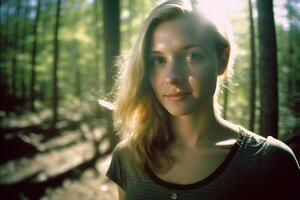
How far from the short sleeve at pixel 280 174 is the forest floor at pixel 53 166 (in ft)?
11.4

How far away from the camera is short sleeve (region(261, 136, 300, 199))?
75.4 inches

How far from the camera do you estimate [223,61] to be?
226 centimetres

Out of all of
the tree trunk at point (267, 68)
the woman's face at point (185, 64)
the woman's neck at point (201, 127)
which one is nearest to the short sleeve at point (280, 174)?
the woman's neck at point (201, 127)

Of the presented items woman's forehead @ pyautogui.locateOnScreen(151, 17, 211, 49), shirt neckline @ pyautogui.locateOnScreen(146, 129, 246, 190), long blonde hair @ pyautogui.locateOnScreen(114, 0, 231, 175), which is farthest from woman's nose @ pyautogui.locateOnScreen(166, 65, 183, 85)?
shirt neckline @ pyautogui.locateOnScreen(146, 129, 246, 190)

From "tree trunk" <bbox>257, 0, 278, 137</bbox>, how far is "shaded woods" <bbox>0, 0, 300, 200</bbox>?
0.01 metres

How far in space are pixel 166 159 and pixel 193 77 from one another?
1.89 ft

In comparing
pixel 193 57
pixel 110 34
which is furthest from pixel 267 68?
pixel 110 34

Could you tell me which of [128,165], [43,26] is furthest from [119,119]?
[43,26]

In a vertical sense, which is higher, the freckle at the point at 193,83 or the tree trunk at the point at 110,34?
the tree trunk at the point at 110,34

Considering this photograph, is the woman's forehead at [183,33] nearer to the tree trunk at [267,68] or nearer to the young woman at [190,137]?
the young woman at [190,137]

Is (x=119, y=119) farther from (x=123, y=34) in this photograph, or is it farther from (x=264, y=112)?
(x=123, y=34)

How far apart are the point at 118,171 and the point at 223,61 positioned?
104 cm

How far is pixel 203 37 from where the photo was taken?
2061 mm

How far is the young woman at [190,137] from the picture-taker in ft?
6.39
